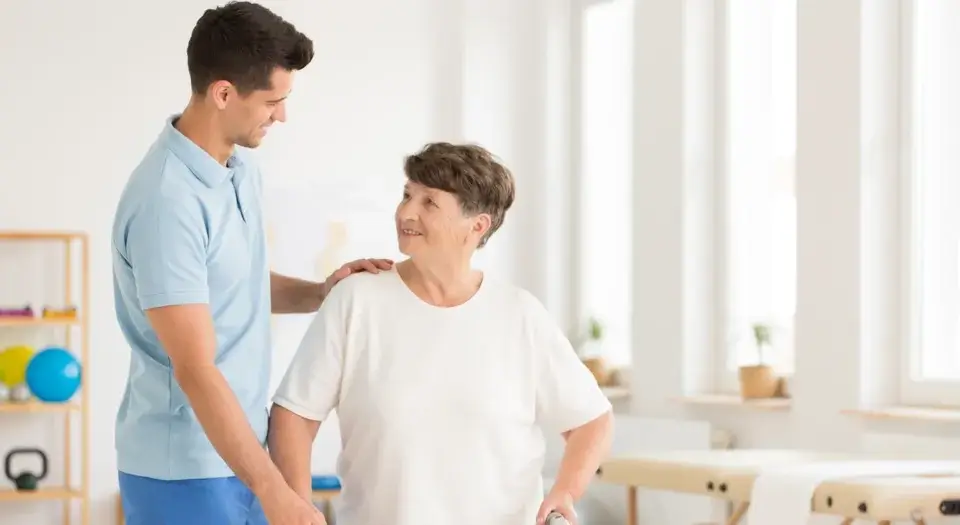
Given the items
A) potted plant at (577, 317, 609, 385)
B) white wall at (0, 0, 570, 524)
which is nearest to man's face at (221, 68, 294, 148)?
white wall at (0, 0, 570, 524)

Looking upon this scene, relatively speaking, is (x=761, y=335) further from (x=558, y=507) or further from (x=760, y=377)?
(x=558, y=507)

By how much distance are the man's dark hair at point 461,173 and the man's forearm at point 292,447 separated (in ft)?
1.40

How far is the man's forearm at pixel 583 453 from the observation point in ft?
7.17

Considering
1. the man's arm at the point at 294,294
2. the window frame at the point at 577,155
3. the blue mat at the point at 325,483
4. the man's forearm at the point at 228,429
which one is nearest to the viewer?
the man's forearm at the point at 228,429

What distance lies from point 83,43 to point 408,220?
3.86 metres

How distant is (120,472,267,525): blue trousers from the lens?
203 centimetres

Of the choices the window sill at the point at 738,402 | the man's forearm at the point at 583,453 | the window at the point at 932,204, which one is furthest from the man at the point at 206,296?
the window sill at the point at 738,402

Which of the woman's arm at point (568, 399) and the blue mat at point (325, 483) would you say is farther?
the blue mat at point (325, 483)

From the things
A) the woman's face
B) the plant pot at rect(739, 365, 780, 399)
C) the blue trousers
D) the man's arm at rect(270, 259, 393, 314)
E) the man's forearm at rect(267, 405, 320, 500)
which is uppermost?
the woman's face

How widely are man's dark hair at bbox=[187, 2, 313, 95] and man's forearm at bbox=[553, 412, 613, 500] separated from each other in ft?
2.47

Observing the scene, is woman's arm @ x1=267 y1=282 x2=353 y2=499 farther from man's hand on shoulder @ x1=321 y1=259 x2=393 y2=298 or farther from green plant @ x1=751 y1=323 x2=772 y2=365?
green plant @ x1=751 y1=323 x2=772 y2=365

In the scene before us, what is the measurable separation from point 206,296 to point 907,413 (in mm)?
2878

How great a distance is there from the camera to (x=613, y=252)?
622 centimetres

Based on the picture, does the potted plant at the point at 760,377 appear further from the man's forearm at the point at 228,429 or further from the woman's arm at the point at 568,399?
the man's forearm at the point at 228,429
